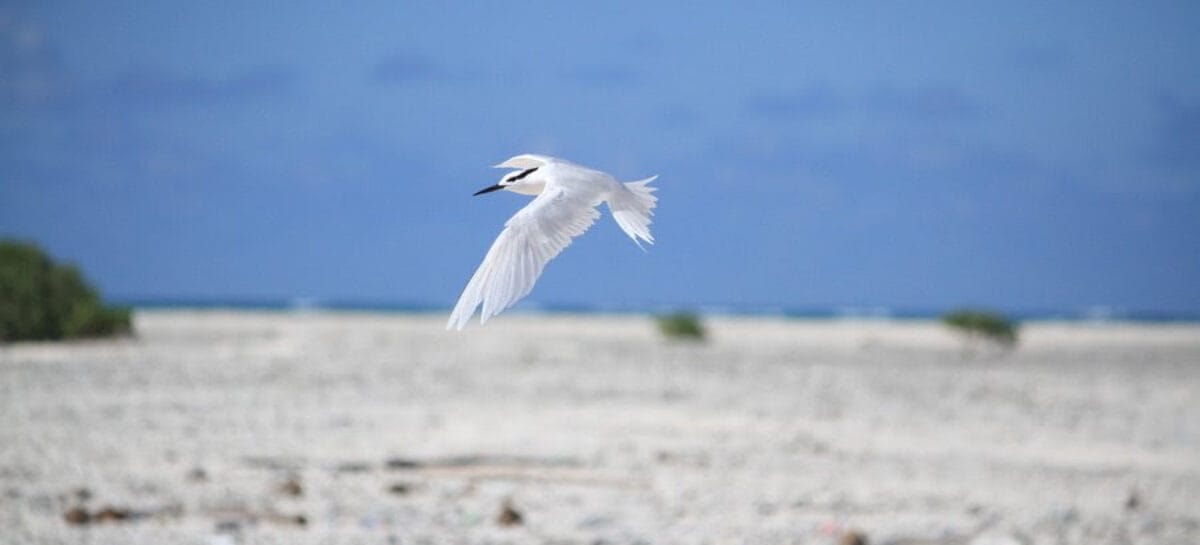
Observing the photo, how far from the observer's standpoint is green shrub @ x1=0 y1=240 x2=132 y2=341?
65.6ft

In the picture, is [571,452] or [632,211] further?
[571,452]

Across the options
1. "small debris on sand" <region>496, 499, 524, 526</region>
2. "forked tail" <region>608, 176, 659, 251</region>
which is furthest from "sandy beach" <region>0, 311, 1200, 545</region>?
"forked tail" <region>608, 176, 659, 251</region>

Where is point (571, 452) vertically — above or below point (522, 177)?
below

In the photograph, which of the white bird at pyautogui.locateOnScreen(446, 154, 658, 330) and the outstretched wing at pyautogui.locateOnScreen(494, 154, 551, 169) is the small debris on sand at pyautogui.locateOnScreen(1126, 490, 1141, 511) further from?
the outstretched wing at pyautogui.locateOnScreen(494, 154, 551, 169)

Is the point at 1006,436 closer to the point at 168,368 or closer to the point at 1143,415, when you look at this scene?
the point at 1143,415

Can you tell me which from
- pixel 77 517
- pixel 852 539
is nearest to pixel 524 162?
pixel 852 539

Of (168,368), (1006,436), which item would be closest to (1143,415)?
(1006,436)

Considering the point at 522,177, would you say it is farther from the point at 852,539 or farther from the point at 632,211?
the point at 852,539

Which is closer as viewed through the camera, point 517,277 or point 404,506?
point 517,277

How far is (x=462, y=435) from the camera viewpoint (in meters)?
10.7

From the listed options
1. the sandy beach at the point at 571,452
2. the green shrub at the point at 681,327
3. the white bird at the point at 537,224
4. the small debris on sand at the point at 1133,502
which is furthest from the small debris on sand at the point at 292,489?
the green shrub at the point at 681,327

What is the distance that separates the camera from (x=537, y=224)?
338cm

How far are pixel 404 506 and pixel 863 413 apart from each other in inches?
244

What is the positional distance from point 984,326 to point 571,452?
806 inches
